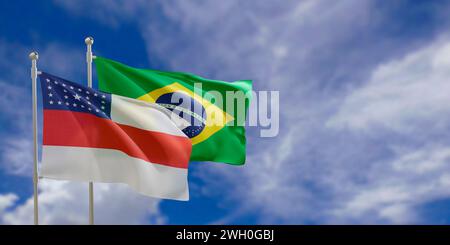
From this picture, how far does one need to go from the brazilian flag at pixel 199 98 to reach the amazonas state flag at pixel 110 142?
167 centimetres

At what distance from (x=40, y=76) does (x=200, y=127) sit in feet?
19.7

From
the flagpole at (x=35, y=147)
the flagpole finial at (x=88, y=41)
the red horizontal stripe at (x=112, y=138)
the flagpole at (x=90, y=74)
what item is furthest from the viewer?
the flagpole finial at (x=88, y=41)

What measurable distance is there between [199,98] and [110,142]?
213 inches

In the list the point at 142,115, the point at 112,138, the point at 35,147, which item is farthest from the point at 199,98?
the point at 35,147

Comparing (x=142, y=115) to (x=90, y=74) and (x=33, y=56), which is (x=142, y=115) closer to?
(x=90, y=74)

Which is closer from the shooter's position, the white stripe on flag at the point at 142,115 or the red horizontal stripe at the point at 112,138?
the red horizontal stripe at the point at 112,138

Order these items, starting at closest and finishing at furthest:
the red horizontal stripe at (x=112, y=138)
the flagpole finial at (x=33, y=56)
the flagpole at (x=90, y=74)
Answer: the red horizontal stripe at (x=112, y=138) → the flagpole finial at (x=33, y=56) → the flagpole at (x=90, y=74)

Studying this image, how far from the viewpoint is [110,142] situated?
1628cm

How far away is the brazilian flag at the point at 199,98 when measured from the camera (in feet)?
61.6

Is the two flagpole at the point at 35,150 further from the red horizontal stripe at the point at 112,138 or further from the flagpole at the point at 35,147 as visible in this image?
the red horizontal stripe at the point at 112,138

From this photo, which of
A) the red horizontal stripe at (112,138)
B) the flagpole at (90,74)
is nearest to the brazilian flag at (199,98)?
the flagpole at (90,74)

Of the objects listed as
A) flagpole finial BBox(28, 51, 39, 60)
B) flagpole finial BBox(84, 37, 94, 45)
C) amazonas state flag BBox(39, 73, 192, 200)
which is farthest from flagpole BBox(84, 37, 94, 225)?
flagpole finial BBox(28, 51, 39, 60)

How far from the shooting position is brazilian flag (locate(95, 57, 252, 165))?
18781 millimetres

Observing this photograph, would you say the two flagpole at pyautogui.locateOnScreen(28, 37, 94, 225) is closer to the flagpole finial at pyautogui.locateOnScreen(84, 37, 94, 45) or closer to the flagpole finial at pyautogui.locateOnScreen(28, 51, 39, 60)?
the flagpole finial at pyautogui.locateOnScreen(28, 51, 39, 60)
